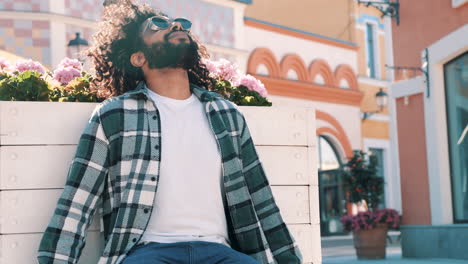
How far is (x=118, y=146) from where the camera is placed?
326cm

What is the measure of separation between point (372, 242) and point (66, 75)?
9.29 metres

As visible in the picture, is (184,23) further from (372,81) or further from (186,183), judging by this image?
(372,81)

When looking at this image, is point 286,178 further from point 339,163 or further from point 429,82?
point 339,163

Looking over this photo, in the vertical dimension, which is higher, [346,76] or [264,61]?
[346,76]

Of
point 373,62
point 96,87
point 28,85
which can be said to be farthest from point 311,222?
point 373,62

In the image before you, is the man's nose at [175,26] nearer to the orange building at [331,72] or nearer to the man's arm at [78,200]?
the man's arm at [78,200]

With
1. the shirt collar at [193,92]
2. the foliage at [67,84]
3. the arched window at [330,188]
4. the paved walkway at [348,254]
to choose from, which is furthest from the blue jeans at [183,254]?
the arched window at [330,188]

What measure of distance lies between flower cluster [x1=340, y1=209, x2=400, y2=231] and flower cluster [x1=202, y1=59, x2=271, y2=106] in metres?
8.42

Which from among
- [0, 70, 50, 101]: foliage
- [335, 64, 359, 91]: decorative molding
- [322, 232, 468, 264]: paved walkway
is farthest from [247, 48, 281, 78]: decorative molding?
[0, 70, 50, 101]: foliage

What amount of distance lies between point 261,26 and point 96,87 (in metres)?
17.4

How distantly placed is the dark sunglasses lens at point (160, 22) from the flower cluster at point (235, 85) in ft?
3.45

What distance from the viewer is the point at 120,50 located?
143 inches

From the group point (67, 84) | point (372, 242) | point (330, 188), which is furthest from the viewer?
point (330, 188)

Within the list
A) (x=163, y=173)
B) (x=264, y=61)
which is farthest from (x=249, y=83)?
(x=264, y=61)
